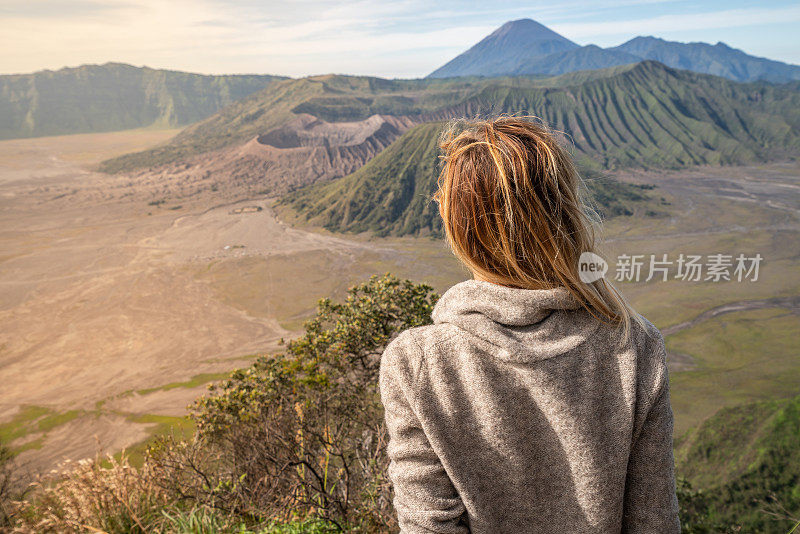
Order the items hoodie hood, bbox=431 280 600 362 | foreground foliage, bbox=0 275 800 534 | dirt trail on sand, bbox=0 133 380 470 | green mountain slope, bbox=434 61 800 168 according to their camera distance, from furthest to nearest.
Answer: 1. green mountain slope, bbox=434 61 800 168
2. dirt trail on sand, bbox=0 133 380 470
3. foreground foliage, bbox=0 275 800 534
4. hoodie hood, bbox=431 280 600 362

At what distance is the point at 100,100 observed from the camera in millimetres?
173250

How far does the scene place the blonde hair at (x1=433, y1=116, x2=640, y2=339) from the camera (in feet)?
3.17

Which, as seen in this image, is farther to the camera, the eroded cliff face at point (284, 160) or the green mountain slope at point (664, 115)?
the green mountain slope at point (664, 115)

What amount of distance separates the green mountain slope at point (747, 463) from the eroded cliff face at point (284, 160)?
63589 mm

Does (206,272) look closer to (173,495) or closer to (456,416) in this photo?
(173,495)

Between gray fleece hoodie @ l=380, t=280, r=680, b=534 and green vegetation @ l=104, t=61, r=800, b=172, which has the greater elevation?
green vegetation @ l=104, t=61, r=800, b=172

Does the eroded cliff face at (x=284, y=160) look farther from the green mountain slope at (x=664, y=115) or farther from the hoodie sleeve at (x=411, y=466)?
the hoodie sleeve at (x=411, y=466)

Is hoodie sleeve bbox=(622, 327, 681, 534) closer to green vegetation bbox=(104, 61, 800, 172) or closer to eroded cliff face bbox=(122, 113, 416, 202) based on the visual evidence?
eroded cliff face bbox=(122, 113, 416, 202)

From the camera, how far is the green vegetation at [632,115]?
80.9 m

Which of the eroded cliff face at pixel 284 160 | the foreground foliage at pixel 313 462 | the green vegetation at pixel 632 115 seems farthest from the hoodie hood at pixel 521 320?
the green vegetation at pixel 632 115

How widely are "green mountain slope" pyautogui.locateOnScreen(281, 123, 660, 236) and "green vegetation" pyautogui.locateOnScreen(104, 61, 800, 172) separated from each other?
20.6 meters

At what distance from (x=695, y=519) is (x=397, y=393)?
31.3 ft

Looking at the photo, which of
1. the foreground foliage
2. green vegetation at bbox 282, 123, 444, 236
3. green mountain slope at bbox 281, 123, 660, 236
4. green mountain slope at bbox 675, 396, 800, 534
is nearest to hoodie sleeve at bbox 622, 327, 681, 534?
the foreground foliage

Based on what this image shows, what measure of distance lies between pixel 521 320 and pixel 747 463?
633 inches
